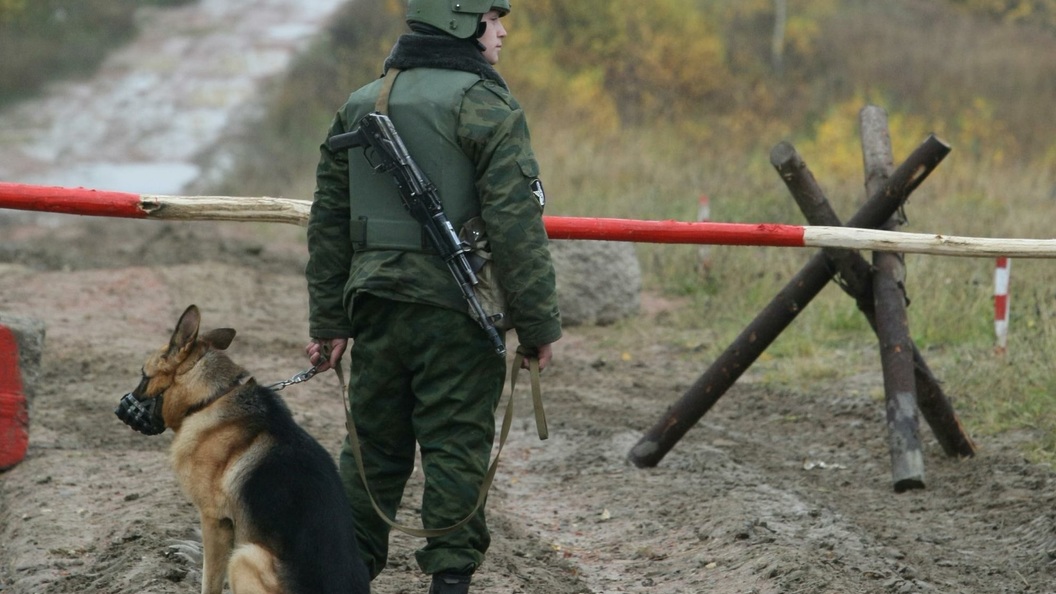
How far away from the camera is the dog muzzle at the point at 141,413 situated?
166 inches

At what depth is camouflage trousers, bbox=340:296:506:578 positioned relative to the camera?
162 inches

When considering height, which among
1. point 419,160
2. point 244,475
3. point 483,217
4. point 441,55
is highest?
point 441,55

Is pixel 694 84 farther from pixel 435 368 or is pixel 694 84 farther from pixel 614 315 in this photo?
pixel 435 368

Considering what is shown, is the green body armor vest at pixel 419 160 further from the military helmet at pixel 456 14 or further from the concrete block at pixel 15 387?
the concrete block at pixel 15 387

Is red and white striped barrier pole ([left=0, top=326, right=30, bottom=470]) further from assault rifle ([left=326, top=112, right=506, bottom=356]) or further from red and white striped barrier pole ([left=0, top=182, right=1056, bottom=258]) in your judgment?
assault rifle ([left=326, top=112, right=506, bottom=356])

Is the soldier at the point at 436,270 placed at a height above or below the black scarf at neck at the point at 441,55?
below

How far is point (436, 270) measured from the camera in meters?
4.05

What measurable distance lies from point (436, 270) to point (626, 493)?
272 centimetres

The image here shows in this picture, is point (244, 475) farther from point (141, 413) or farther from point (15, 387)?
point (15, 387)

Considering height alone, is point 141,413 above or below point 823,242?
below

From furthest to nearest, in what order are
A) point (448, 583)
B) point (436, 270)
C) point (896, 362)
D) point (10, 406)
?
point (10, 406), point (896, 362), point (448, 583), point (436, 270)

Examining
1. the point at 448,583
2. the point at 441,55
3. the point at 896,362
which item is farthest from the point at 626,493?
the point at 441,55

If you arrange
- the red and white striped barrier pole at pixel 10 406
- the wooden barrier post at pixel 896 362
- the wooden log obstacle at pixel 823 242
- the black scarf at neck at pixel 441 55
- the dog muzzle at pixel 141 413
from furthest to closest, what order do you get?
1. the red and white striped barrier pole at pixel 10 406
2. the wooden barrier post at pixel 896 362
3. the wooden log obstacle at pixel 823 242
4. the dog muzzle at pixel 141 413
5. the black scarf at neck at pixel 441 55

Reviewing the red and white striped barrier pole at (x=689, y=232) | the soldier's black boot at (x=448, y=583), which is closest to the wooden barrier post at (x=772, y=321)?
the red and white striped barrier pole at (x=689, y=232)
